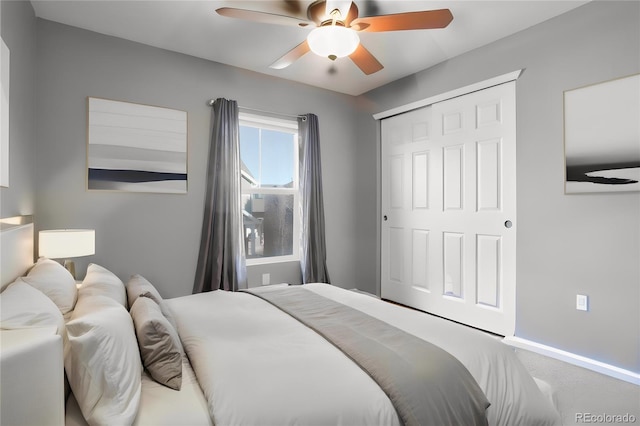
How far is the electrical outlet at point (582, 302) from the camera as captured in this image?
253 cm

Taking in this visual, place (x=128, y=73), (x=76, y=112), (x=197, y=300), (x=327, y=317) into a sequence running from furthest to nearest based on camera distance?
(x=128, y=73)
(x=76, y=112)
(x=197, y=300)
(x=327, y=317)

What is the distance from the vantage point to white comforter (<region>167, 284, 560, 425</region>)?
1098 millimetres

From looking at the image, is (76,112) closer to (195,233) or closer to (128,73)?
(128,73)

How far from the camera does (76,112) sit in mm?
2850

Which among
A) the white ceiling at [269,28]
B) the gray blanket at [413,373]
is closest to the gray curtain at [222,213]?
the white ceiling at [269,28]

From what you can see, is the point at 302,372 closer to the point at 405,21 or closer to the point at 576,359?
the point at 405,21

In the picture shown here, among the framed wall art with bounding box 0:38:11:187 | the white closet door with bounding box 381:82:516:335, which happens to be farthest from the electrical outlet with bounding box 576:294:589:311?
the framed wall art with bounding box 0:38:11:187

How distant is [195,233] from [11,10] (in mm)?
2055

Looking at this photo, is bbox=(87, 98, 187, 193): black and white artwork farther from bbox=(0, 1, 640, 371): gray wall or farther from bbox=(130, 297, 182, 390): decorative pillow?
bbox=(130, 297, 182, 390): decorative pillow

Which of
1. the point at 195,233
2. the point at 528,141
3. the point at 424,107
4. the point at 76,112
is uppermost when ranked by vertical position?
the point at 424,107

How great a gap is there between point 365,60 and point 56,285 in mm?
2427

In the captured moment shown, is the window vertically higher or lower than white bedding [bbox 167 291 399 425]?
higher

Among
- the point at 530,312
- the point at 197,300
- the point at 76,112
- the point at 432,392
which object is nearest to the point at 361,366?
the point at 432,392

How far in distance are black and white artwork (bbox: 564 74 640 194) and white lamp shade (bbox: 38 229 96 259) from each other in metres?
3.57
